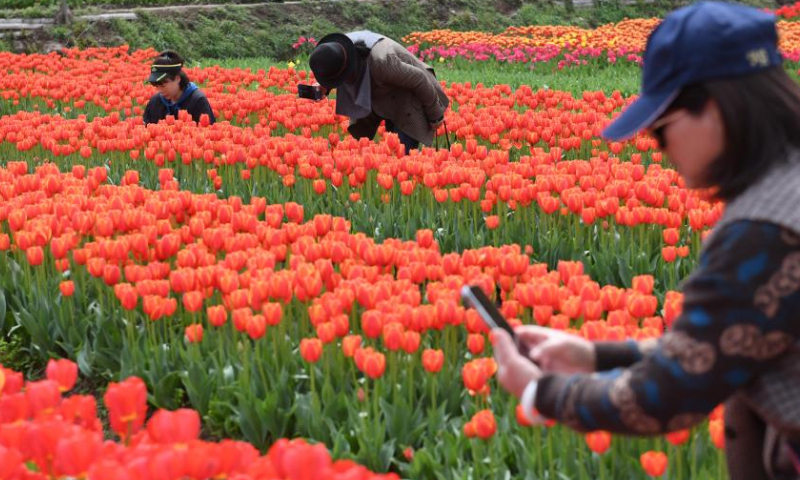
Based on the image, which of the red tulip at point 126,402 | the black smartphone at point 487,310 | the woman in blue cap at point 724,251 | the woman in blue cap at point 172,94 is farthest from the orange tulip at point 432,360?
the woman in blue cap at point 172,94

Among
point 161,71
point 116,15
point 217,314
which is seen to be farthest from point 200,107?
point 116,15

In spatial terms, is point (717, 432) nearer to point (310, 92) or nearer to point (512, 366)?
point (512, 366)

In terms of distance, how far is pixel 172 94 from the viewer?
9.40m

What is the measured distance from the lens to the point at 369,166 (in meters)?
6.57

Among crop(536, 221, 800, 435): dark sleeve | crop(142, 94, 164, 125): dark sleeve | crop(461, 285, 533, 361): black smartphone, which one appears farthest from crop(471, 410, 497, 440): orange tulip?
crop(142, 94, 164, 125): dark sleeve

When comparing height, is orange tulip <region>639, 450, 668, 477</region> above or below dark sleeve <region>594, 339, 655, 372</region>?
below

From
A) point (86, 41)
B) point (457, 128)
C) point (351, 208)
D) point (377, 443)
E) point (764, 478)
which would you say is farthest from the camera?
point (86, 41)

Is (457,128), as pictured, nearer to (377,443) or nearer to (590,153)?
Answer: (590,153)

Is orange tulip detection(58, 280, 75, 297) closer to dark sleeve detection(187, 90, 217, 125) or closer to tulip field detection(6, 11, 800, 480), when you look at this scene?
tulip field detection(6, 11, 800, 480)

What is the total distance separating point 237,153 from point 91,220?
7.69 feet

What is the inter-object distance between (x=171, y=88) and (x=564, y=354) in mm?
7837

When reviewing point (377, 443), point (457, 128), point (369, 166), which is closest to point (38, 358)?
point (377, 443)

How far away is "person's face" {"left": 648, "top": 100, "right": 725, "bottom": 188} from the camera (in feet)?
5.88

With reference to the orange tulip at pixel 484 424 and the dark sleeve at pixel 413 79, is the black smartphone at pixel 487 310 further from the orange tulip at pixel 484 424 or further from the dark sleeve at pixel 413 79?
the dark sleeve at pixel 413 79
